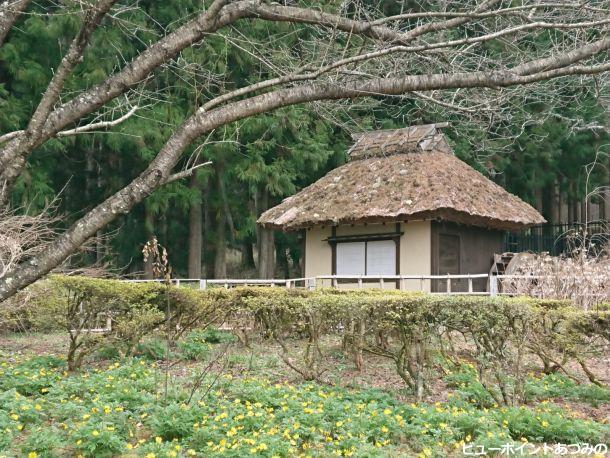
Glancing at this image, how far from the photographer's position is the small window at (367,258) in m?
16.5

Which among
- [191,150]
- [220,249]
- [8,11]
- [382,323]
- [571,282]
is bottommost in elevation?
[382,323]

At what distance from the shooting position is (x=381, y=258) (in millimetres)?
16656

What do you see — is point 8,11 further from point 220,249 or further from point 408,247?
point 220,249

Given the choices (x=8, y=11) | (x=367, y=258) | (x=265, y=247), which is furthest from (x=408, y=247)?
(x=8, y=11)

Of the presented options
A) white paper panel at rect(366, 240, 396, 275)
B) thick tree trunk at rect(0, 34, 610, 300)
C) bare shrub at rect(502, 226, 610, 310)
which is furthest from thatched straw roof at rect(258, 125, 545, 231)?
thick tree trunk at rect(0, 34, 610, 300)

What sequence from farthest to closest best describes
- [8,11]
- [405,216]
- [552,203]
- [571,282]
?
[552,203] < [405,216] < [571,282] < [8,11]

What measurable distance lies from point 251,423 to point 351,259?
12.1 m

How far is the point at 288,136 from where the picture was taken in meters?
20.6

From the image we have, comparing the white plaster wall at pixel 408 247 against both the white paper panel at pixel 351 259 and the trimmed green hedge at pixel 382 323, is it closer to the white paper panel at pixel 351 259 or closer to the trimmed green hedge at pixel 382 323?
the white paper panel at pixel 351 259

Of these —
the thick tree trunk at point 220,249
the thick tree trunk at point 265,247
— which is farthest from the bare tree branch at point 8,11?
the thick tree trunk at point 220,249

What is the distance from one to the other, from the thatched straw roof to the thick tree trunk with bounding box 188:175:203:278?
3.09 m

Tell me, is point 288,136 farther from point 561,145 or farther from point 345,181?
point 561,145

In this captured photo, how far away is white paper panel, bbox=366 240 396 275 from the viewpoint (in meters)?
16.5

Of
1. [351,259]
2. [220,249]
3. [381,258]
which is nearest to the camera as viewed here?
[381,258]
